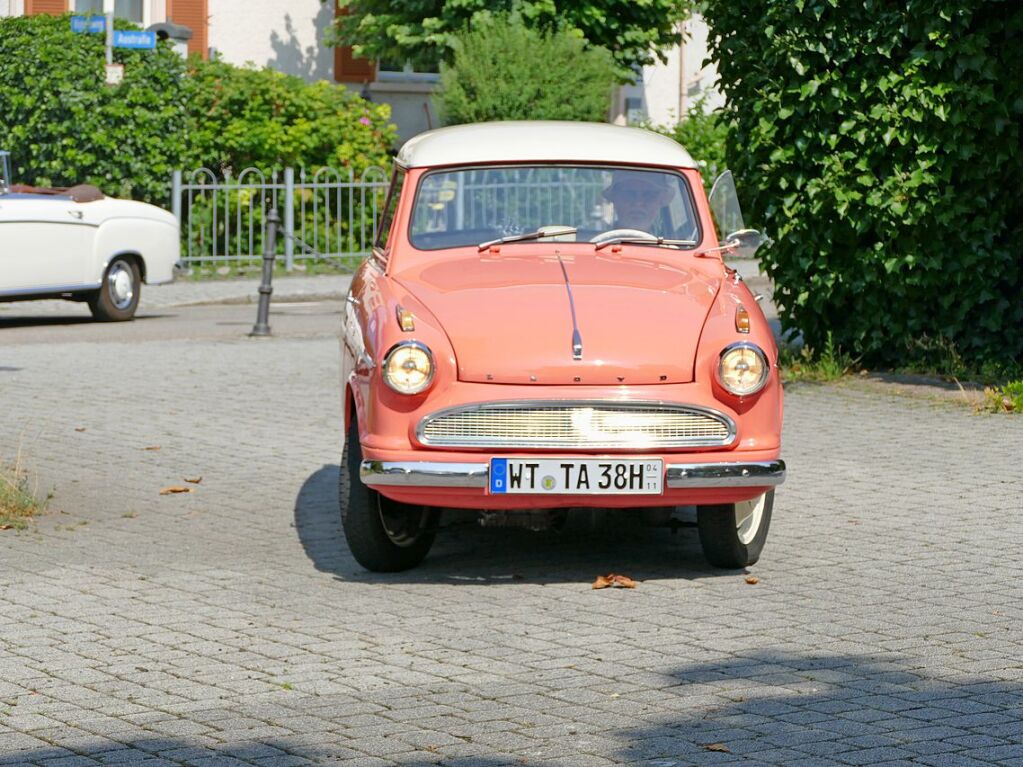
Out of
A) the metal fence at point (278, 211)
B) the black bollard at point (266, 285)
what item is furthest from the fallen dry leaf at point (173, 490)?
the metal fence at point (278, 211)

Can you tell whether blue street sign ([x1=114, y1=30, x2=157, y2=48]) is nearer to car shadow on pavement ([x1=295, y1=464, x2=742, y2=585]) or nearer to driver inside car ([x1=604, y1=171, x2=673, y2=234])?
car shadow on pavement ([x1=295, y1=464, x2=742, y2=585])

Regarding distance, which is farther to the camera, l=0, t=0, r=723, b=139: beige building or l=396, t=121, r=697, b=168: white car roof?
l=0, t=0, r=723, b=139: beige building

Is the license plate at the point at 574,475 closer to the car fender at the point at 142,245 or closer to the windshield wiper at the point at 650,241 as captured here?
the windshield wiper at the point at 650,241

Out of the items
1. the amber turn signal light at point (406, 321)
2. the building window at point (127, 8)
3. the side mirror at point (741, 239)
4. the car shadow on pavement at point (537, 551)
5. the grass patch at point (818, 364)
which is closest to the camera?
the amber turn signal light at point (406, 321)

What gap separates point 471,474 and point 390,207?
85.9 inches

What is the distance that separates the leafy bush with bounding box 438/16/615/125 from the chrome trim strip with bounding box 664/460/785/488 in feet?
55.5

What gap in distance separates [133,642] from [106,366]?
8.20m

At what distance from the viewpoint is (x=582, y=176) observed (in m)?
8.33

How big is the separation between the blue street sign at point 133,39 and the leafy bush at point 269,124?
1.12 m

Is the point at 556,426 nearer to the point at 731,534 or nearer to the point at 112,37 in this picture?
the point at 731,534

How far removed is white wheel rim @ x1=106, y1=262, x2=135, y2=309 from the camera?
18344mm

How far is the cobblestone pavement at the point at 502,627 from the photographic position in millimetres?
5340

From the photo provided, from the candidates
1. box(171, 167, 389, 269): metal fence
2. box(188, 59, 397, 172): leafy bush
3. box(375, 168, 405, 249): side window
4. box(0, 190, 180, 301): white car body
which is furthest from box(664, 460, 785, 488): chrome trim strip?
box(188, 59, 397, 172): leafy bush

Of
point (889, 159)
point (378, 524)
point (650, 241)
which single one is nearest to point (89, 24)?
point (889, 159)
